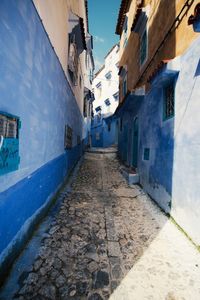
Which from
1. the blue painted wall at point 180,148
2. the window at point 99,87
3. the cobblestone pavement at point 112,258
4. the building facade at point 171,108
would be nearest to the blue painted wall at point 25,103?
the cobblestone pavement at point 112,258

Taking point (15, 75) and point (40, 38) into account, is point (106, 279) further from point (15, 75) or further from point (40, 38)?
point (40, 38)

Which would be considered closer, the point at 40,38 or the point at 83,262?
the point at 83,262

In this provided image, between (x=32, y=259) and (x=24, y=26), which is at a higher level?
(x=24, y=26)

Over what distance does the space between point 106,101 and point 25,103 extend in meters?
24.5

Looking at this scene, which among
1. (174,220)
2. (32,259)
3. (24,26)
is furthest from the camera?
(174,220)

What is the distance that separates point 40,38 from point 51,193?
4.06m

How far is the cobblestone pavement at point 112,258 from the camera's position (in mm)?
2672

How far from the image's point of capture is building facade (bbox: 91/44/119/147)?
24.3 meters

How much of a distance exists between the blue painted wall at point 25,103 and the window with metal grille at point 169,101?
354cm

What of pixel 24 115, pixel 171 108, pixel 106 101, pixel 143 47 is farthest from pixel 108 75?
pixel 24 115

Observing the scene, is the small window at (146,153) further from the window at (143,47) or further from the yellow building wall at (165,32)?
the window at (143,47)

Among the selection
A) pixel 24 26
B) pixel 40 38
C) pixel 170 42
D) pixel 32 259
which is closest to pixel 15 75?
pixel 24 26

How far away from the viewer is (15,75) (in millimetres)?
2740

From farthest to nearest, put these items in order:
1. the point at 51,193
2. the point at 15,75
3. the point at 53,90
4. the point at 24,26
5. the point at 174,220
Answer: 1. the point at 51,193
2. the point at 53,90
3. the point at 174,220
4. the point at 24,26
5. the point at 15,75
